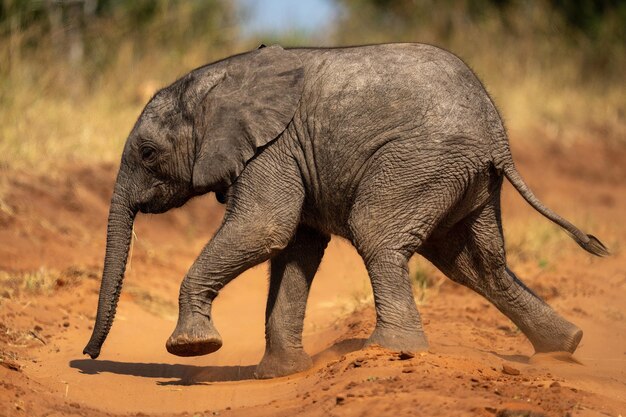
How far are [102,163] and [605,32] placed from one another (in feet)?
37.6

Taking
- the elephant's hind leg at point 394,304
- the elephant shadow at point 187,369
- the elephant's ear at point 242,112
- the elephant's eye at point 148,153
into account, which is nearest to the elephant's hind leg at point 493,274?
the elephant's hind leg at point 394,304

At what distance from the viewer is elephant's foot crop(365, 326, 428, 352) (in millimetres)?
7281

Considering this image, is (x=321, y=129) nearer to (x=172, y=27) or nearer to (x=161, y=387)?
(x=161, y=387)

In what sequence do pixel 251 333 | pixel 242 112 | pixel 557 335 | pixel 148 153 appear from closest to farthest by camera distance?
pixel 242 112 < pixel 148 153 < pixel 557 335 < pixel 251 333

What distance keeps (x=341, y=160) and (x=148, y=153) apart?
4.44 feet

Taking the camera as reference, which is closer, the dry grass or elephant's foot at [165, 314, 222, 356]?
elephant's foot at [165, 314, 222, 356]

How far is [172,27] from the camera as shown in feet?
57.9

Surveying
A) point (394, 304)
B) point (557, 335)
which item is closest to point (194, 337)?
point (394, 304)

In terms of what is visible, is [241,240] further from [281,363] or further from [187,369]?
[187,369]

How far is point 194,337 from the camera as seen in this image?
24.1 ft

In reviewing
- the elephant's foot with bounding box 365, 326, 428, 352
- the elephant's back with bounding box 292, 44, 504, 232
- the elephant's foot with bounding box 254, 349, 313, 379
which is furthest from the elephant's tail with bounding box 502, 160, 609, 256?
the elephant's foot with bounding box 254, 349, 313, 379

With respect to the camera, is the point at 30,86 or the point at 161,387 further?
the point at 30,86

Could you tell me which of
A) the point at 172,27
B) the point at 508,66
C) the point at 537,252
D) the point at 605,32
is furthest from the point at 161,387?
the point at 605,32

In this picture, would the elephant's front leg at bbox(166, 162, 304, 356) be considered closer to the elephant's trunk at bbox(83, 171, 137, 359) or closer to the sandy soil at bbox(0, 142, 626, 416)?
the sandy soil at bbox(0, 142, 626, 416)
